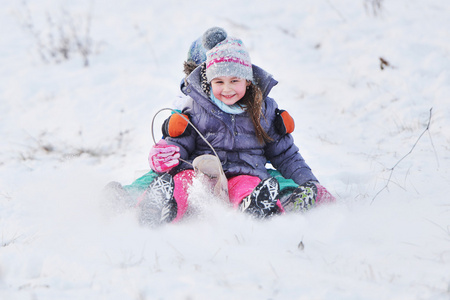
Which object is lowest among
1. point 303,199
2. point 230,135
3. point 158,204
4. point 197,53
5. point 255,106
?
point 158,204

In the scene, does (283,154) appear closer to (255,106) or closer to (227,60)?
(255,106)

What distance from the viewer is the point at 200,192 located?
225cm

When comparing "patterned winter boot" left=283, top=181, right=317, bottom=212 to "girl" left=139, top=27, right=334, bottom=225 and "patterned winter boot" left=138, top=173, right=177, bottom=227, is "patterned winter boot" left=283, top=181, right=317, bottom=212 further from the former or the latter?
"patterned winter boot" left=138, top=173, right=177, bottom=227

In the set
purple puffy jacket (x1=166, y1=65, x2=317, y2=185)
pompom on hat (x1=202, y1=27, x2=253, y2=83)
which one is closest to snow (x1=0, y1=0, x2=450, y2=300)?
purple puffy jacket (x1=166, y1=65, x2=317, y2=185)

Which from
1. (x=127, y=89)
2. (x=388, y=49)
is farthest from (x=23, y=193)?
(x=388, y=49)

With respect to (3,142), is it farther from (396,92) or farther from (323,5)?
(323,5)

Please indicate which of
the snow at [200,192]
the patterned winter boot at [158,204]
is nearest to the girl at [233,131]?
the patterned winter boot at [158,204]

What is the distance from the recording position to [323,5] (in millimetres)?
6770

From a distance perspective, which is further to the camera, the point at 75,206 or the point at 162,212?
the point at 75,206

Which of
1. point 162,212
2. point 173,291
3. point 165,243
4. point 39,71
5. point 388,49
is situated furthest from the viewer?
point 39,71

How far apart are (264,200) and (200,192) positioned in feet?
1.43

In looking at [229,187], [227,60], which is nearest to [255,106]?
[227,60]

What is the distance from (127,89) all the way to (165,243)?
3.67m

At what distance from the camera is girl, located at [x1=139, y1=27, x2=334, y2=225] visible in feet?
7.59
